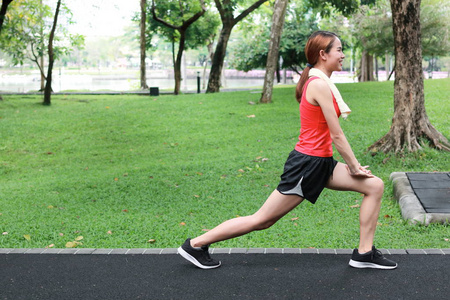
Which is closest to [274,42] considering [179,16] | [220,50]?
[220,50]

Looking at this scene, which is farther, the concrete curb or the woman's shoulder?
the concrete curb

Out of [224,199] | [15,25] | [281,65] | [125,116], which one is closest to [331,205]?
[224,199]

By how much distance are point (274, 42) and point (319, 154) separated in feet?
41.2

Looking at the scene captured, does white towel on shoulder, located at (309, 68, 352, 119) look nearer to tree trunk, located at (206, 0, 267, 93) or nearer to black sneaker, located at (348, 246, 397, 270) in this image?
black sneaker, located at (348, 246, 397, 270)

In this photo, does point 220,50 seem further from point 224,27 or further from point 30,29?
point 30,29

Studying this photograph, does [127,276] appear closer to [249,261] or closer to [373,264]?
[249,261]

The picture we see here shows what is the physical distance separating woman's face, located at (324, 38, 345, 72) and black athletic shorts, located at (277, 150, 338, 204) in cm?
70

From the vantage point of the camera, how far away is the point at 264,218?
4203 millimetres

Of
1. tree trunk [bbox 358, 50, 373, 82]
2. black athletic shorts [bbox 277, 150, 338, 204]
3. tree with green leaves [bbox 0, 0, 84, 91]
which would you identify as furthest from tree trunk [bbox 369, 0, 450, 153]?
tree trunk [bbox 358, 50, 373, 82]

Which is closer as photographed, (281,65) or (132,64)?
(281,65)

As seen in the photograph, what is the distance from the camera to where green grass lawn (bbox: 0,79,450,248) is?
6.15 meters

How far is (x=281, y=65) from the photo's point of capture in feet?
96.8

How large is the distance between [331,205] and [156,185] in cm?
307

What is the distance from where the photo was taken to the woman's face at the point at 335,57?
4035 millimetres
